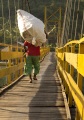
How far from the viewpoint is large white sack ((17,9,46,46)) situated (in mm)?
6355

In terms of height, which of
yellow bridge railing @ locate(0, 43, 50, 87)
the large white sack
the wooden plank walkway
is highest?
the large white sack

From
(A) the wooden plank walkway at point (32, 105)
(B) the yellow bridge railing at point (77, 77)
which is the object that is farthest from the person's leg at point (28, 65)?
(B) the yellow bridge railing at point (77, 77)

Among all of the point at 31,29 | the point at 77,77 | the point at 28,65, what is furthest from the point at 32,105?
the point at 28,65

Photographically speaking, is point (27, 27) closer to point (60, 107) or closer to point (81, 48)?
point (60, 107)

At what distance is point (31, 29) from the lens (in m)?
6.32

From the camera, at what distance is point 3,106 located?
4328mm

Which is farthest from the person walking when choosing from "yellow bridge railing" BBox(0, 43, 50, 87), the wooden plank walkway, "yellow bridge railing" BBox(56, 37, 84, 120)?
"yellow bridge railing" BBox(56, 37, 84, 120)

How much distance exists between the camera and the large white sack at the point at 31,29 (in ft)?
20.9

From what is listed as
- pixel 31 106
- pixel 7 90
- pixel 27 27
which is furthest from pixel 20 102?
pixel 27 27

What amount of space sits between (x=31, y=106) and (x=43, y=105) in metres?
0.20

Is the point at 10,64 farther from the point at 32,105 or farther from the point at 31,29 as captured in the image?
the point at 32,105

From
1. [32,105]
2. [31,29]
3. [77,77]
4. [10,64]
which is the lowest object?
[32,105]

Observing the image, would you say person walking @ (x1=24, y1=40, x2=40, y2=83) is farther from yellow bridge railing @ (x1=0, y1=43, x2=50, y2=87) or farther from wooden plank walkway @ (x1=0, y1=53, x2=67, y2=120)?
wooden plank walkway @ (x1=0, y1=53, x2=67, y2=120)

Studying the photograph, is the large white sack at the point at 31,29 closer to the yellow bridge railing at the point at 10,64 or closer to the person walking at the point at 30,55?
the person walking at the point at 30,55
